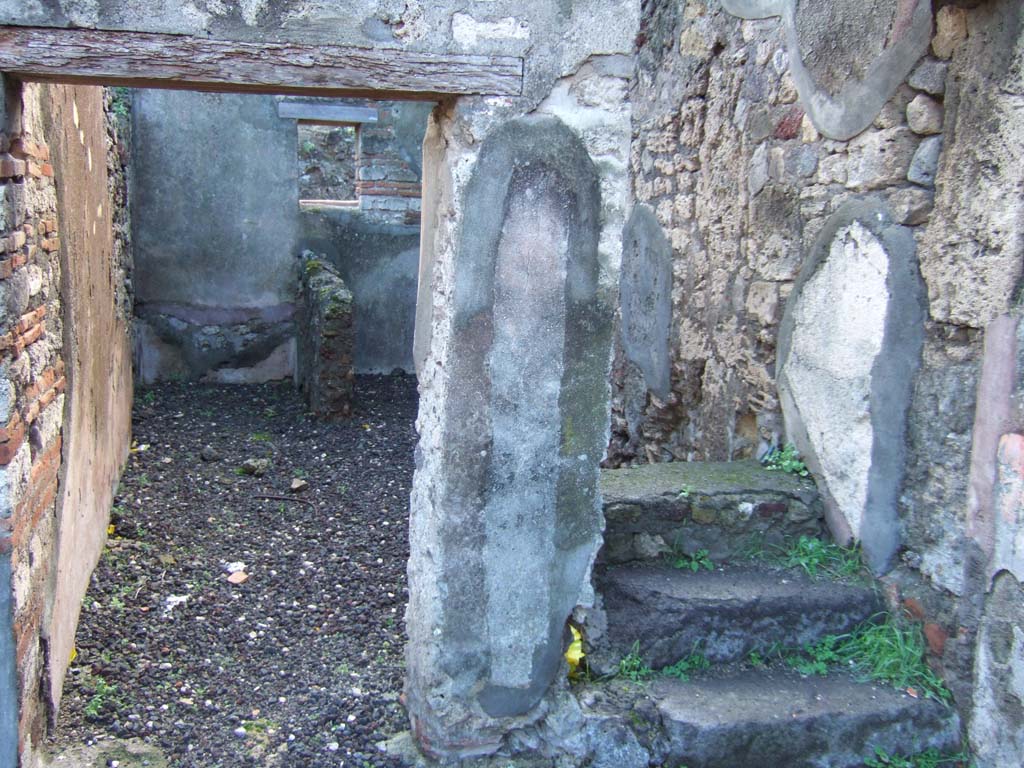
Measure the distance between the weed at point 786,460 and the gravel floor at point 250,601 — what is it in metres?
1.73

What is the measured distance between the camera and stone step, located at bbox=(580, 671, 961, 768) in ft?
9.12

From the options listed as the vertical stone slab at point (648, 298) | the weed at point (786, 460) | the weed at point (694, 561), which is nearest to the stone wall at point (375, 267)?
the vertical stone slab at point (648, 298)

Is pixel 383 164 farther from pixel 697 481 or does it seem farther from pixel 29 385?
pixel 29 385

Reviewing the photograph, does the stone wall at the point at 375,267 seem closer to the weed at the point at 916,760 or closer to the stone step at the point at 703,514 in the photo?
the stone step at the point at 703,514

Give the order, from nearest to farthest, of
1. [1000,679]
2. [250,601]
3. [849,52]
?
1. [1000,679]
2. [849,52]
3. [250,601]

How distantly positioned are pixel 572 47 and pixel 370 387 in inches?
225

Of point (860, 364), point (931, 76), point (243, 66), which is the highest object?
point (931, 76)

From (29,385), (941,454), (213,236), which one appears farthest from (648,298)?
(213,236)

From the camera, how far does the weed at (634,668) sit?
299 centimetres

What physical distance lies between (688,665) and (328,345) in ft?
13.9

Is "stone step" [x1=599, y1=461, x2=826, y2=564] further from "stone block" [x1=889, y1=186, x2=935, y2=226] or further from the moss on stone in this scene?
"stone block" [x1=889, y1=186, x2=935, y2=226]

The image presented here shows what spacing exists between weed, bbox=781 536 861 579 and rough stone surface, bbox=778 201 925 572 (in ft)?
0.21

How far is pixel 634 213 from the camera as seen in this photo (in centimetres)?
538

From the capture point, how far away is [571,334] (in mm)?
2703
